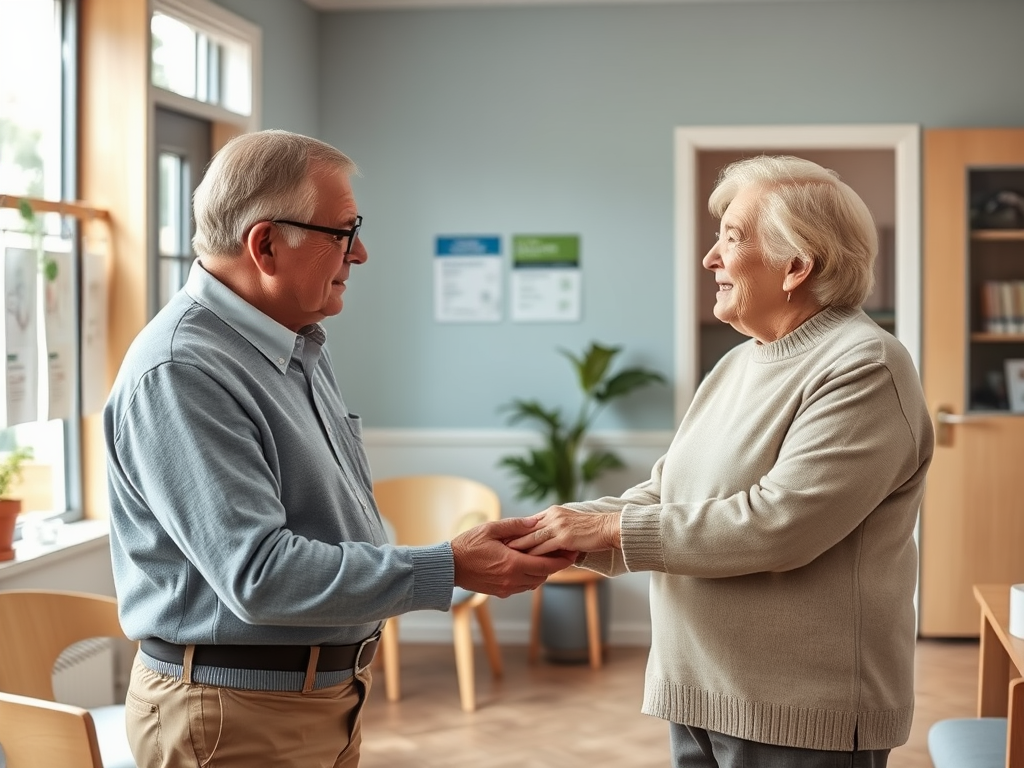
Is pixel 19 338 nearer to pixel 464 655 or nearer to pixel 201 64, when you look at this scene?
pixel 201 64

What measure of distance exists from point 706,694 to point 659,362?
3.58 m

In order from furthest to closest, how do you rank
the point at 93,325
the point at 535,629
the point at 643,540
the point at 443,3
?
1. the point at 443,3
2. the point at 535,629
3. the point at 93,325
4. the point at 643,540

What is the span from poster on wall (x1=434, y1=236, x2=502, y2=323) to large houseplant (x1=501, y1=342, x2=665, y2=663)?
44 cm

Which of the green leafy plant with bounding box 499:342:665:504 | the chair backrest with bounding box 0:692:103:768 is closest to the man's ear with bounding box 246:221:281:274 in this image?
the chair backrest with bounding box 0:692:103:768

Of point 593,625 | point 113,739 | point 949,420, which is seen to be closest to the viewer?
point 113,739

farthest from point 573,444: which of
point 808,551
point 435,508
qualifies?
point 808,551

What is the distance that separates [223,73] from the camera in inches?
181

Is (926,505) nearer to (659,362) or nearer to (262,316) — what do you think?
(659,362)

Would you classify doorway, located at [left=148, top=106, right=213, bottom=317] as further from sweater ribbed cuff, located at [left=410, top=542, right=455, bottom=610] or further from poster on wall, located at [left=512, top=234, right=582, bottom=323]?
sweater ribbed cuff, located at [left=410, top=542, right=455, bottom=610]

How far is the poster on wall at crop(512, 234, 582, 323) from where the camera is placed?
5.36 metres

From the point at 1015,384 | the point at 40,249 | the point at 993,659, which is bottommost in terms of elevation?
the point at 993,659

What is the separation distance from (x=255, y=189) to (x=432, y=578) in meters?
0.63

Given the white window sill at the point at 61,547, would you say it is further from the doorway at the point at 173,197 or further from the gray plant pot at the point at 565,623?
the gray plant pot at the point at 565,623

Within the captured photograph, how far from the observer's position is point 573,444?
518 cm
